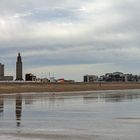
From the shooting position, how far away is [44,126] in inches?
855

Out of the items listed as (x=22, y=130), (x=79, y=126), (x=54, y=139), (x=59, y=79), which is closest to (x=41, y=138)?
(x=54, y=139)

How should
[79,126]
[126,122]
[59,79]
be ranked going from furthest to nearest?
[59,79] < [126,122] < [79,126]

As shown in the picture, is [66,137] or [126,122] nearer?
[66,137]

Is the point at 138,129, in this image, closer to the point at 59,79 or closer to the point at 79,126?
the point at 79,126

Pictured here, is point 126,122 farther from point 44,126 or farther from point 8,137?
point 8,137

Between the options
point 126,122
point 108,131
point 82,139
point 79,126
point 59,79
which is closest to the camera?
point 82,139

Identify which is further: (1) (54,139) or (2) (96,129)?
(2) (96,129)

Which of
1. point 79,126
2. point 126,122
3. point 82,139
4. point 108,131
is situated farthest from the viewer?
point 126,122

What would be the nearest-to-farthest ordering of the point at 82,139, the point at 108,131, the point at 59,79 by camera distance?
the point at 82,139 → the point at 108,131 → the point at 59,79

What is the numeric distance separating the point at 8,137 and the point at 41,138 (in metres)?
1.38

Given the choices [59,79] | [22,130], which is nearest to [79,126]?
[22,130]

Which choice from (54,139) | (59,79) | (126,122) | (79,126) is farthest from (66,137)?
(59,79)

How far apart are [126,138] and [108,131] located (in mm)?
2232

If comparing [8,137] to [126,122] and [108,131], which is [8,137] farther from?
[126,122]
